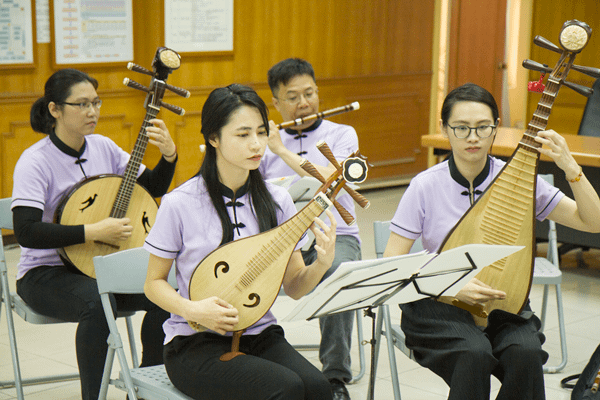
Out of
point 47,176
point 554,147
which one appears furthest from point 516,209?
point 47,176

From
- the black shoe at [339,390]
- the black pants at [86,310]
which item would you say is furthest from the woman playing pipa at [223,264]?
the black shoe at [339,390]

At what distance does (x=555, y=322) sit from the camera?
12.0 ft

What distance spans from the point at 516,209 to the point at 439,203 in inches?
10.3

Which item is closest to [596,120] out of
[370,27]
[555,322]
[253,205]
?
[555,322]

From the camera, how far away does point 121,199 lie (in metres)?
2.63

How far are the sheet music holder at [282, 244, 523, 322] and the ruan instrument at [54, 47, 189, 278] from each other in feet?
3.54

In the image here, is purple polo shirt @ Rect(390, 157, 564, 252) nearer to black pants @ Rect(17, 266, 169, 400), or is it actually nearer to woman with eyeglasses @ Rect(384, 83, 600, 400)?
woman with eyeglasses @ Rect(384, 83, 600, 400)

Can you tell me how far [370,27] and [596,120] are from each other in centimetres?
247

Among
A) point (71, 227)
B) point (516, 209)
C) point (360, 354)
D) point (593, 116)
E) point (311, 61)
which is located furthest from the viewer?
point (311, 61)

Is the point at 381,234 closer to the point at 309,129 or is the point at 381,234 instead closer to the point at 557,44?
the point at 309,129

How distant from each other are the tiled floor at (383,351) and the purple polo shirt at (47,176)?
0.55 m

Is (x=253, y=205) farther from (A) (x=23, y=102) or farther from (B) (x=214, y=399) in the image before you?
(A) (x=23, y=102)

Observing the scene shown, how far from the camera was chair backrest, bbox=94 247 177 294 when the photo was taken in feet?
7.02

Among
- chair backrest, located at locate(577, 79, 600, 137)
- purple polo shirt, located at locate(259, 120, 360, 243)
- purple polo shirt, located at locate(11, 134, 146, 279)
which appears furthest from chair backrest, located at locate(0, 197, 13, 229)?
chair backrest, located at locate(577, 79, 600, 137)
